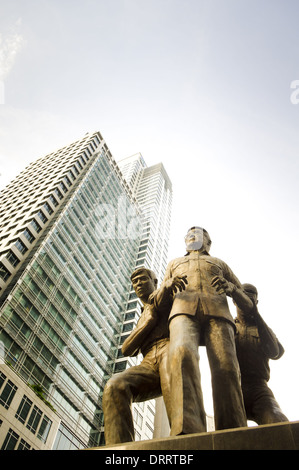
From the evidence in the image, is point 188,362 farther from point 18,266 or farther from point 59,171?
point 59,171

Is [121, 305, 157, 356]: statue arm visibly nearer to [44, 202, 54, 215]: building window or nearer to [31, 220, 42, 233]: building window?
[31, 220, 42, 233]: building window

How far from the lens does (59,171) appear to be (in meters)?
65.7

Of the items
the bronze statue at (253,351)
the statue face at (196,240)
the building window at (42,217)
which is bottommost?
the bronze statue at (253,351)

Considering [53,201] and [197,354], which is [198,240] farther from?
[53,201]

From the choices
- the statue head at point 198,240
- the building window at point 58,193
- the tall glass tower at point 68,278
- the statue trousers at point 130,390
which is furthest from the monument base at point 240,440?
the building window at point 58,193

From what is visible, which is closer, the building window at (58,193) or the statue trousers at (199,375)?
the statue trousers at (199,375)

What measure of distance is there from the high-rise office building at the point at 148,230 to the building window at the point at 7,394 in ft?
57.3

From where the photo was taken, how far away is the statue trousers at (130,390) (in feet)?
12.3

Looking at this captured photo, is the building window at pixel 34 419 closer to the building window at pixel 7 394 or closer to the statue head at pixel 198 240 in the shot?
the building window at pixel 7 394

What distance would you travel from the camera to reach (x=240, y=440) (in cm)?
257

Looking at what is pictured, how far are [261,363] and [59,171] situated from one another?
6479 cm

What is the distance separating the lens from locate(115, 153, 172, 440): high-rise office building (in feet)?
179

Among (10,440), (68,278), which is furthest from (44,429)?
(68,278)
